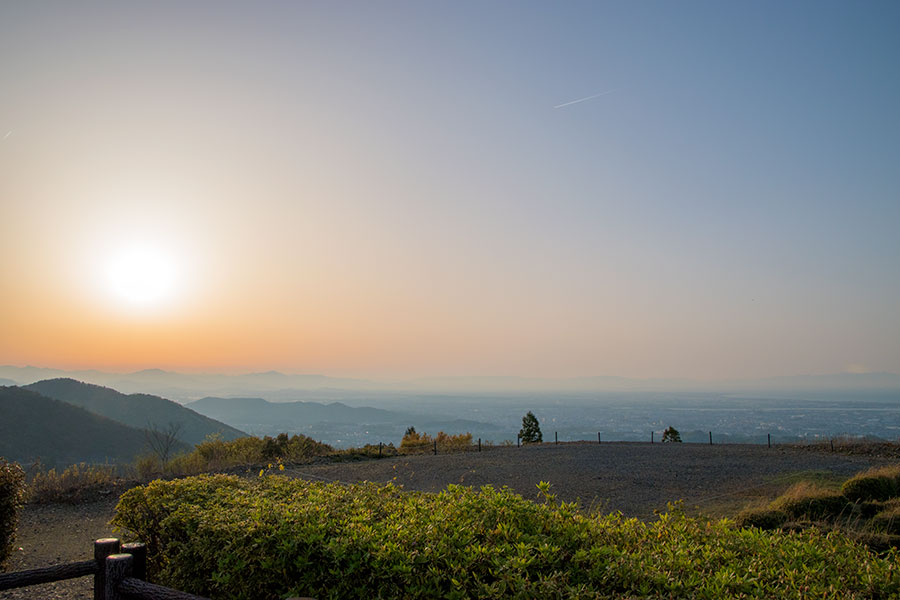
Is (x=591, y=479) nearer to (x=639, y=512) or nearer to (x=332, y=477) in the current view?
(x=639, y=512)

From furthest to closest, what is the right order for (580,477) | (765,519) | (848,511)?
(580,477) → (848,511) → (765,519)

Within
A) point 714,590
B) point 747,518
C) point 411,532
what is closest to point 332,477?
point 747,518

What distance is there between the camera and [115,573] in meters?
3.33

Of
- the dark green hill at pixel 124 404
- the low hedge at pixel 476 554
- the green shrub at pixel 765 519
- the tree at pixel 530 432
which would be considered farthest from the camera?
the dark green hill at pixel 124 404

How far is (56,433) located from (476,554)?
54839mm

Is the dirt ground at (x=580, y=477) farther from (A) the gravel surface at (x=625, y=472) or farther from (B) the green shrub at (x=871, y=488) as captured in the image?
(B) the green shrub at (x=871, y=488)

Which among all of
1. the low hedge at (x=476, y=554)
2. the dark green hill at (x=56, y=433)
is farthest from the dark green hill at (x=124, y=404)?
the low hedge at (x=476, y=554)

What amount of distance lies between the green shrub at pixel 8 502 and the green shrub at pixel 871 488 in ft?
41.3

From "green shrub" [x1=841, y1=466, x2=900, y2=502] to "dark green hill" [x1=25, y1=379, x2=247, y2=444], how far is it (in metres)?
61.1

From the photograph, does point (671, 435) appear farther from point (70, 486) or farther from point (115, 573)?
point (115, 573)

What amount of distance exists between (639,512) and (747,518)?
255cm

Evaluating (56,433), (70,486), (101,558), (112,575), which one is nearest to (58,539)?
(70,486)

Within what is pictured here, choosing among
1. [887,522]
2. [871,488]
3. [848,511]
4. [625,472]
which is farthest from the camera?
[625,472]

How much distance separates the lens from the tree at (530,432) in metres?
25.6
